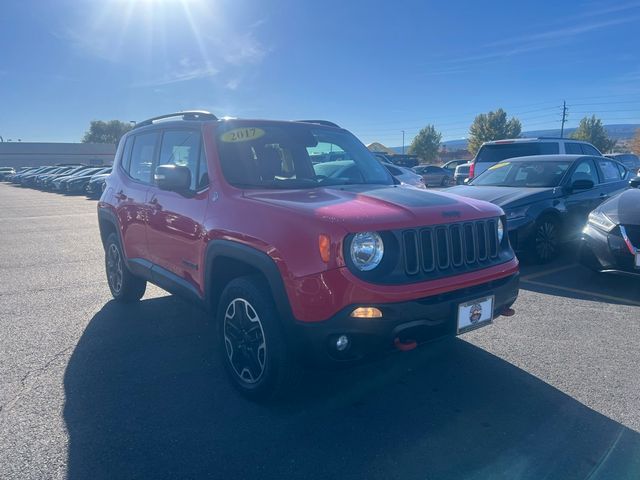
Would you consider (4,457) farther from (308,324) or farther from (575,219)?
(575,219)

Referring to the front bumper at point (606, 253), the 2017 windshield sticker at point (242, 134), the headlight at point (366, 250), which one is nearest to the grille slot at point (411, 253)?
the headlight at point (366, 250)

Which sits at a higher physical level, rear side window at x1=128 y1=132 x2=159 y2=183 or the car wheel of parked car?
rear side window at x1=128 y1=132 x2=159 y2=183

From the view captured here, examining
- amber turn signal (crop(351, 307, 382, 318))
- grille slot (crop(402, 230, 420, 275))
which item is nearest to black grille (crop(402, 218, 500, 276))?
grille slot (crop(402, 230, 420, 275))

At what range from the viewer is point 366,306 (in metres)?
2.81

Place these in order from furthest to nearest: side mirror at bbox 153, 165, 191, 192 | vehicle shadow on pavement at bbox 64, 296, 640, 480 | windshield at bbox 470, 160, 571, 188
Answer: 1. windshield at bbox 470, 160, 571, 188
2. side mirror at bbox 153, 165, 191, 192
3. vehicle shadow on pavement at bbox 64, 296, 640, 480

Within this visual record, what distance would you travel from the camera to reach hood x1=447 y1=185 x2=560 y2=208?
7.06m

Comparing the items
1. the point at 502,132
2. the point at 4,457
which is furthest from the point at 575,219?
the point at 502,132

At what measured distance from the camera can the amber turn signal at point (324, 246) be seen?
284 cm

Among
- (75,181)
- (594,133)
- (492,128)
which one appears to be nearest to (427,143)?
(492,128)

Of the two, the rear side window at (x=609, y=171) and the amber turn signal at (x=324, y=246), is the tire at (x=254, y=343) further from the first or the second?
the rear side window at (x=609, y=171)

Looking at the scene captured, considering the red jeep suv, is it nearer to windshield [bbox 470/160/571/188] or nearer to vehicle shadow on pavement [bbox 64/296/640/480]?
vehicle shadow on pavement [bbox 64/296/640/480]

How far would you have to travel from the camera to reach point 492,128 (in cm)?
6819

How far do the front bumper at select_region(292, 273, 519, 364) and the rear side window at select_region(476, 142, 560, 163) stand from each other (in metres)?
9.81

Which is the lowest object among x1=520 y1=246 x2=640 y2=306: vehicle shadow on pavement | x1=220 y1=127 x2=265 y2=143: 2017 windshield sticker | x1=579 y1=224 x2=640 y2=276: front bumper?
x1=520 y1=246 x2=640 y2=306: vehicle shadow on pavement
